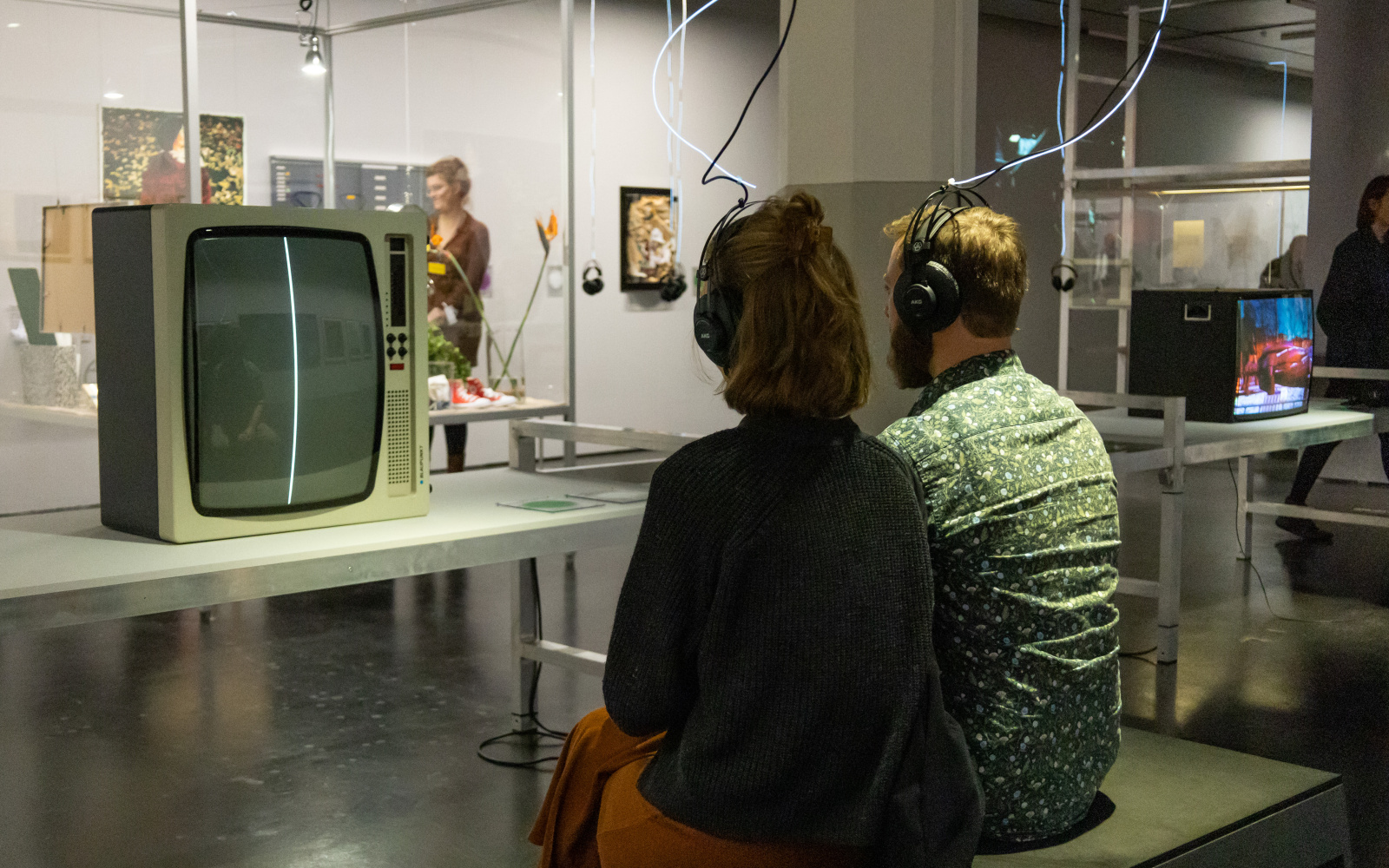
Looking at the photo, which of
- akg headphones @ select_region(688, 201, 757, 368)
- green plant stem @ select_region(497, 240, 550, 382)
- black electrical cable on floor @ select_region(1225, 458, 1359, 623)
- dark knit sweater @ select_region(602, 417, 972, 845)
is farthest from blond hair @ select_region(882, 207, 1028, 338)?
green plant stem @ select_region(497, 240, 550, 382)

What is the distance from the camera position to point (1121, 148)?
9219mm

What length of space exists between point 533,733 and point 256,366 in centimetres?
164

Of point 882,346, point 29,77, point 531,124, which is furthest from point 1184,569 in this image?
point 29,77

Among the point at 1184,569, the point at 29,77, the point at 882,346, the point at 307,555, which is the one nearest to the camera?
the point at 307,555

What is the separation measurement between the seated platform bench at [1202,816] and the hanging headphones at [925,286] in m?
0.73

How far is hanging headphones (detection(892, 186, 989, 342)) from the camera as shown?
6.14ft

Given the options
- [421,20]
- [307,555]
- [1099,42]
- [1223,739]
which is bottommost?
[1223,739]

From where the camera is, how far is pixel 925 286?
188 cm

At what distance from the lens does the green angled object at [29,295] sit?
5195 mm

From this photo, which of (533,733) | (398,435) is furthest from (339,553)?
(533,733)

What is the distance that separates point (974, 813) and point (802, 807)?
0.20 metres

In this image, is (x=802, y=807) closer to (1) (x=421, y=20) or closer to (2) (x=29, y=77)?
(2) (x=29, y=77)

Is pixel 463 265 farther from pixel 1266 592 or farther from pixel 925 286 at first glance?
pixel 925 286

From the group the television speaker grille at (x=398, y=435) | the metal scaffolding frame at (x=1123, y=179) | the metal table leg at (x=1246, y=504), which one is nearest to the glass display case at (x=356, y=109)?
the metal table leg at (x=1246, y=504)
